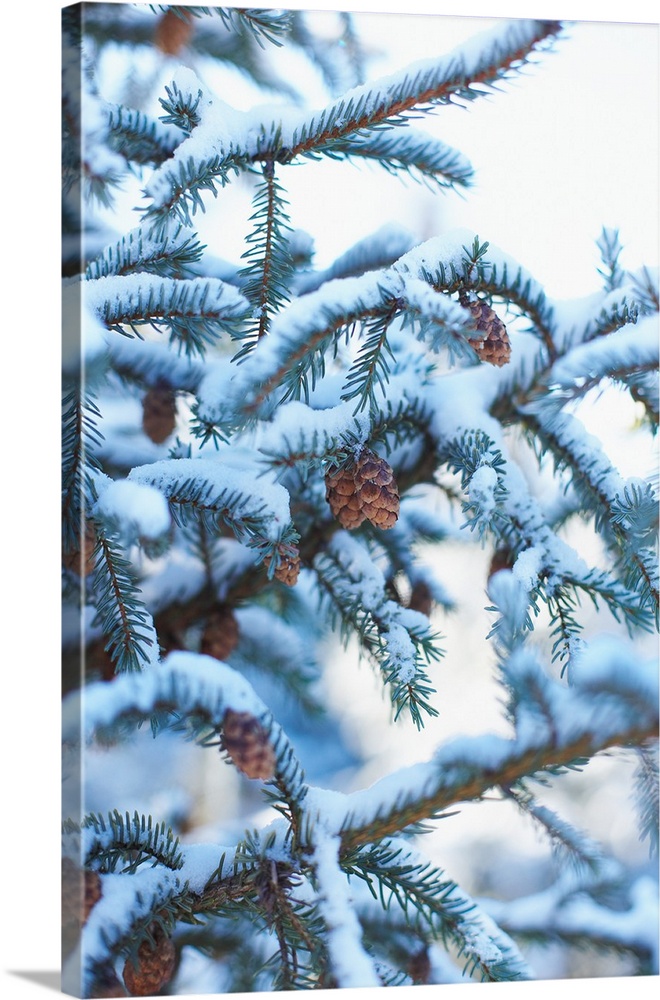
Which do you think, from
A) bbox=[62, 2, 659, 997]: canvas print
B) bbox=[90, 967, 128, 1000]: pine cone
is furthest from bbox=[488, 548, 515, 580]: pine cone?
bbox=[90, 967, 128, 1000]: pine cone

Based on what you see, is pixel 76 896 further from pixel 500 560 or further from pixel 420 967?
pixel 500 560

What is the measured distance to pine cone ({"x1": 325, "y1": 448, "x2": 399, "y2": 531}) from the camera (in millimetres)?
1574

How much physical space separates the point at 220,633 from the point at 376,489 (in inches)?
8.9

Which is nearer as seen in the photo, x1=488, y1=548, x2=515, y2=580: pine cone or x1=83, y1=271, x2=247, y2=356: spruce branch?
x1=83, y1=271, x2=247, y2=356: spruce branch

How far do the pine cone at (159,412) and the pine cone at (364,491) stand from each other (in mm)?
175

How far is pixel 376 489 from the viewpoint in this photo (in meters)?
1.58

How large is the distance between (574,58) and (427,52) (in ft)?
0.59

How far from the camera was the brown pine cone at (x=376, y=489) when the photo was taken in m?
1.57

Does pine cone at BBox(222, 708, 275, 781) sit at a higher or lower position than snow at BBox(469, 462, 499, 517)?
lower

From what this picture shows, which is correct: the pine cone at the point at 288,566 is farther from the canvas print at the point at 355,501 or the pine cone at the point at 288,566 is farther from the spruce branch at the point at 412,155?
the spruce branch at the point at 412,155

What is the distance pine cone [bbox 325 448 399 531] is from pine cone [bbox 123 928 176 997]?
48 cm

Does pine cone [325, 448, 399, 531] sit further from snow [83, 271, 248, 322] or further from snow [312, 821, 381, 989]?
snow [312, 821, 381, 989]

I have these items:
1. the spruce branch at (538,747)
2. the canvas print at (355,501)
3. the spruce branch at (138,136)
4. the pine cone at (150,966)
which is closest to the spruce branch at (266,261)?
the canvas print at (355,501)

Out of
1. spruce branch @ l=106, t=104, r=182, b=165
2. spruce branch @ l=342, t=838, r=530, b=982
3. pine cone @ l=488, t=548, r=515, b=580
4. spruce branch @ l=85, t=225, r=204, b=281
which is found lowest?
spruce branch @ l=342, t=838, r=530, b=982
